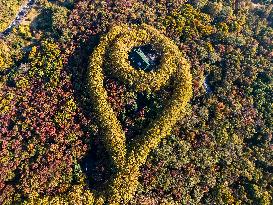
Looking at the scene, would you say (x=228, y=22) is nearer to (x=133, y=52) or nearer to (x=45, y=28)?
(x=133, y=52)

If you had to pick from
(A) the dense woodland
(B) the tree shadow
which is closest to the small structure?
(A) the dense woodland

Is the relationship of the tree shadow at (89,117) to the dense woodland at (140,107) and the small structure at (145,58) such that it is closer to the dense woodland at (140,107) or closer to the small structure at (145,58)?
the dense woodland at (140,107)

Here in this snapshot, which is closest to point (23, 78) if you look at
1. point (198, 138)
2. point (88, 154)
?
point (88, 154)

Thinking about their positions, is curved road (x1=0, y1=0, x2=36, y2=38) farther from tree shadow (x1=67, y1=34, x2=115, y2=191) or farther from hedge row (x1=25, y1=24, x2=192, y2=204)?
hedge row (x1=25, y1=24, x2=192, y2=204)

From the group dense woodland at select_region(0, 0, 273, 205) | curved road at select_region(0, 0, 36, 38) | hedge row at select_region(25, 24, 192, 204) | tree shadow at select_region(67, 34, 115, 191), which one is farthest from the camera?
curved road at select_region(0, 0, 36, 38)

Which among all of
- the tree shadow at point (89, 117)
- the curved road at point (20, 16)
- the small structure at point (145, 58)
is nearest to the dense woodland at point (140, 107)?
the tree shadow at point (89, 117)

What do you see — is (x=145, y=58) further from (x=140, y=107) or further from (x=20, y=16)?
(x=20, y=16)

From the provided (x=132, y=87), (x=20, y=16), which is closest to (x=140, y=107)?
(x=132, y=87)
